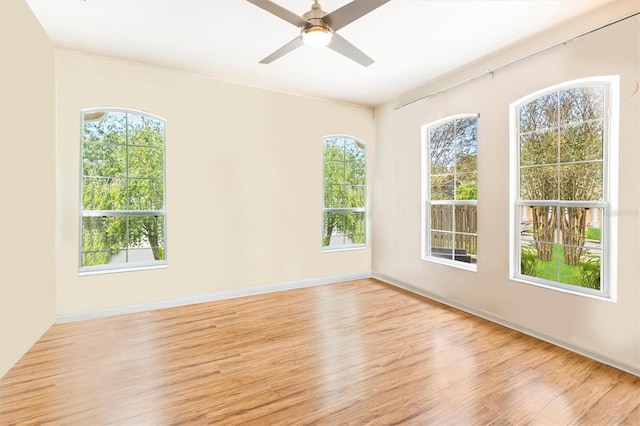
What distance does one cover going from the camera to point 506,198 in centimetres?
321

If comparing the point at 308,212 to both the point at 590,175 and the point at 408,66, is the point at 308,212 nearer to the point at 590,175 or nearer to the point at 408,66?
the point at 408,66

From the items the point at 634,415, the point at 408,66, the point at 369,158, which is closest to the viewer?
the point at 634,415

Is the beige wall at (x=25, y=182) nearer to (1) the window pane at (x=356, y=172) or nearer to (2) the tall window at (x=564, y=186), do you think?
(1) the window pane at (x=356, y=172)

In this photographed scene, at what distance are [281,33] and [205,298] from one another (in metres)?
3.26

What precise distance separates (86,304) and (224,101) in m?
2.92

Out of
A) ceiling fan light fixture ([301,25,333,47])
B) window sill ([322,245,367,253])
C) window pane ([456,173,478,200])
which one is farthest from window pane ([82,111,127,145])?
window pane ([456,173,478,200])

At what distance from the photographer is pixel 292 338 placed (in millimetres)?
2910

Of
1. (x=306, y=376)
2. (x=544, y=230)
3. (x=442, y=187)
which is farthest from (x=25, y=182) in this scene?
(x=544, y=230)

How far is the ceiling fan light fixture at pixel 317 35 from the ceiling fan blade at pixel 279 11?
0.18ft

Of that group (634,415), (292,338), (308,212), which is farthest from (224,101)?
(634,415)

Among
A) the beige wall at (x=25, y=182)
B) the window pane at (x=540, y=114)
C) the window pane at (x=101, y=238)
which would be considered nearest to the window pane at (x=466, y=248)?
the window pane at (x=540, y=114)

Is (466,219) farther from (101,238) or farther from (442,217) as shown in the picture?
(101,238)

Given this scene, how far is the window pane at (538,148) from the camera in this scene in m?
2.90

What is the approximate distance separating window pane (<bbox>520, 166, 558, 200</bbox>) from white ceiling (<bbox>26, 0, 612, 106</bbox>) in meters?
1.30
